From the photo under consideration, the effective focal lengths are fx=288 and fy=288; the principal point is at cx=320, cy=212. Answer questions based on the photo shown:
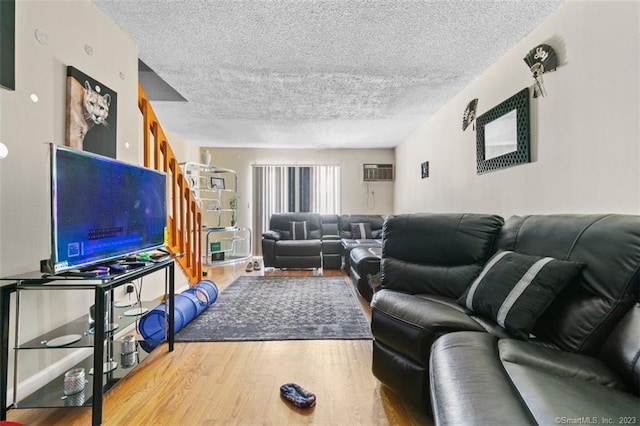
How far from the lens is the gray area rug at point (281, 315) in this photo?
235cm

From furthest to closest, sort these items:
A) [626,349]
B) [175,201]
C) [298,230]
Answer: [298,230], [175,201], [626,349]

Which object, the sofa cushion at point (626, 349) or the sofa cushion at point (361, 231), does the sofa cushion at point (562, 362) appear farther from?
the sofa cushion at point (361, 231)

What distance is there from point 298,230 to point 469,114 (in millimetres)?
3259

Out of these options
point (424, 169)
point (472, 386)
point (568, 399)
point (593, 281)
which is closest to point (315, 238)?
point (424, 169)

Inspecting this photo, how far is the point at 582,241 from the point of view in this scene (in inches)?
50.8

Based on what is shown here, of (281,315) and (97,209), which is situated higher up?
(97,209)

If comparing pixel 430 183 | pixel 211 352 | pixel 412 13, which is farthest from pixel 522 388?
pixel 430 183

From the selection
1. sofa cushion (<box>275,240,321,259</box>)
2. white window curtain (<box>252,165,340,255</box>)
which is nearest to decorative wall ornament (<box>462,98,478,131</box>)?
sofa cushion (<box>275,240,321,259</box>)

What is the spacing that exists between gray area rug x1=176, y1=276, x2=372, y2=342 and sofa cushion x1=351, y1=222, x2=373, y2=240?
1429mm

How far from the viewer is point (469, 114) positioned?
297 centimetres

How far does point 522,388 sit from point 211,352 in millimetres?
1909

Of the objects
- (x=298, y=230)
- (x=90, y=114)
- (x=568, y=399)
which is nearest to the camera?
(x=568, y=399)

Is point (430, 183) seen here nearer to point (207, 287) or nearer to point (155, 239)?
point (207, 287)

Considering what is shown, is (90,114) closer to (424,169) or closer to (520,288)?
(520,288)
